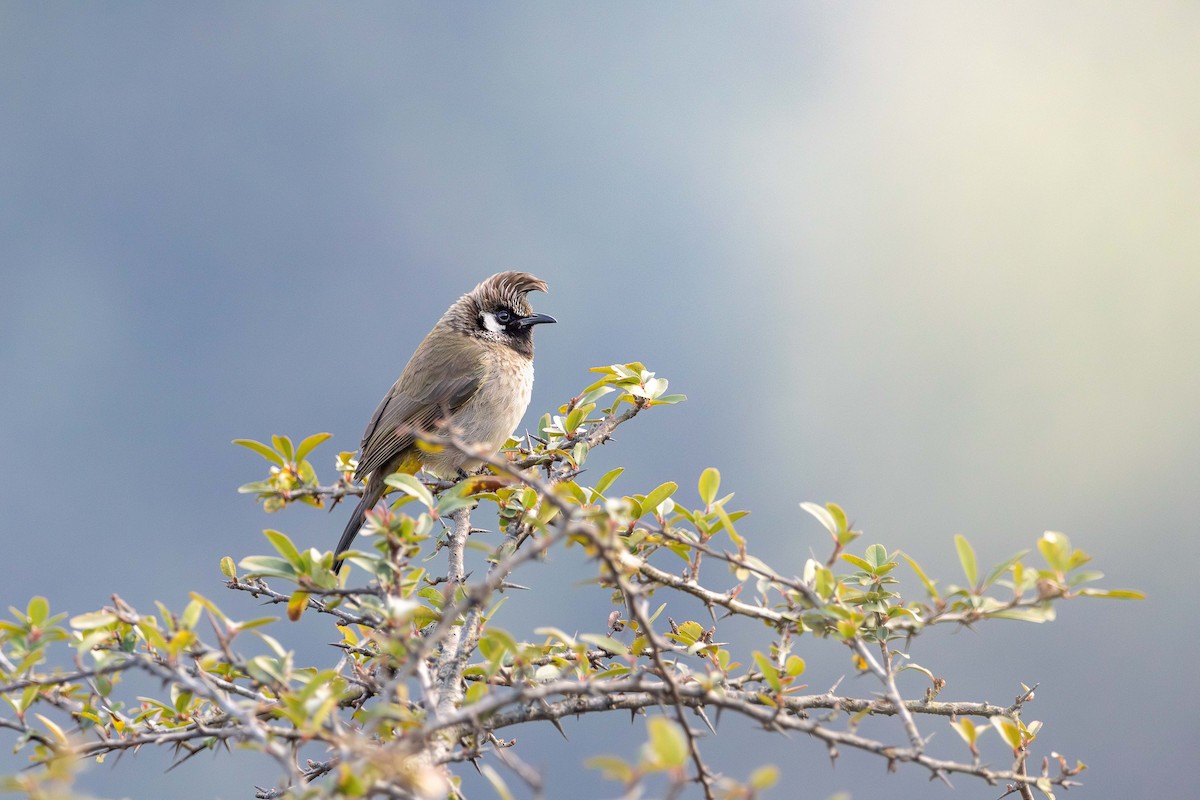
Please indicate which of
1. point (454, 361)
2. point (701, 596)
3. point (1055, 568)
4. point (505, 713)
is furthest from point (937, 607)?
point (454, 361)

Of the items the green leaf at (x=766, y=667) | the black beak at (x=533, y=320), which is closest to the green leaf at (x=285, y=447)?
the green leaf at (x=766, y=667)

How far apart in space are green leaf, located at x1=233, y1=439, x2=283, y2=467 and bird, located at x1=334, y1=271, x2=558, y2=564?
5.75ft

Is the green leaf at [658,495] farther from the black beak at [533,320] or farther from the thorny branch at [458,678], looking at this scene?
the black beak at [533,320]

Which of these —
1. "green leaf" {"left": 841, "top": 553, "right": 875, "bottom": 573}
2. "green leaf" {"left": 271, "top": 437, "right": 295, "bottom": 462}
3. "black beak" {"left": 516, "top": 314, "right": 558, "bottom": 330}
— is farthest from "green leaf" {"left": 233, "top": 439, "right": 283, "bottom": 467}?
"black beak" {"left": 516, "top": 314, "right": 558, "bottom": 330}

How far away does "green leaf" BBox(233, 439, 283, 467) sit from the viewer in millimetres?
2668

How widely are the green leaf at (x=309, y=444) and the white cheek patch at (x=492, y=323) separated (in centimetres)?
313

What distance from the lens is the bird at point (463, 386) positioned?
4.84m

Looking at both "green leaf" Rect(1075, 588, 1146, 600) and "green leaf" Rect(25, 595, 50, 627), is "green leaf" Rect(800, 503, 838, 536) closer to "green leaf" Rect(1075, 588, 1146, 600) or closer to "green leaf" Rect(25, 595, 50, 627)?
"green leaf" Rect(1075, 588, 1146, 600)

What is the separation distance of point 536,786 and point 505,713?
1.11m

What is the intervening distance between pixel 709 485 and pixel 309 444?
1.13m

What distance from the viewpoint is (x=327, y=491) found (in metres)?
2.88

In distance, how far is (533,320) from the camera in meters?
5.85

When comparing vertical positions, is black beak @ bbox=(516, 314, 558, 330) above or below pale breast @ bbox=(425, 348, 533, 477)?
above

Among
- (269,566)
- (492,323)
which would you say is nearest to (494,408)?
(492,323)
